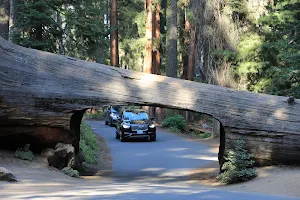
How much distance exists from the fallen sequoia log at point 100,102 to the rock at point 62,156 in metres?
0.31

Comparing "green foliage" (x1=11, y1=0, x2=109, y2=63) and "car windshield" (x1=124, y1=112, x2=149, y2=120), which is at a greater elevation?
"green foliage" (x1=11, y1=0, x2=109, y2=63)

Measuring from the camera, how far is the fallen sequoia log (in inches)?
471

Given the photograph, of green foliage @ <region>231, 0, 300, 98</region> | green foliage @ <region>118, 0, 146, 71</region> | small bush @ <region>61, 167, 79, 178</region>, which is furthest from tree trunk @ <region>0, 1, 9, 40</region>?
small bush @ <region>61, 167, 79, 178</region>

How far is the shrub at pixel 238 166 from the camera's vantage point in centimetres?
1159

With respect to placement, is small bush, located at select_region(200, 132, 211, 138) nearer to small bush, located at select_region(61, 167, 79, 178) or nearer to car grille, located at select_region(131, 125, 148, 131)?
car grille, located at select_region(131, 125, 148, 131)

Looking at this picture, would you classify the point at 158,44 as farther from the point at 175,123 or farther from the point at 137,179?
the point at 137,179

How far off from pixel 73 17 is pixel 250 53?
9.37 metres

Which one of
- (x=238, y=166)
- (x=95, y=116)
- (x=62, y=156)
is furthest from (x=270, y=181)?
(x=95, y=116)

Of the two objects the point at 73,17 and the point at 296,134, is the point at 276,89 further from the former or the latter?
the point at 73,17

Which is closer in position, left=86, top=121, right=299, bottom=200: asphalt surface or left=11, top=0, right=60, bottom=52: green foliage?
left=86, top=121, right=299, bottom=200: asphalt surface

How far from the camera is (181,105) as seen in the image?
1230 centimetres

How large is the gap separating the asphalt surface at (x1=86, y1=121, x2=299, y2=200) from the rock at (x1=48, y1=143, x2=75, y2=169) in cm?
154

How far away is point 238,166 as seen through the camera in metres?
11.8

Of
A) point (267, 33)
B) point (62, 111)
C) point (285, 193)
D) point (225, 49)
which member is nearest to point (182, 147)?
point (225, 49)
